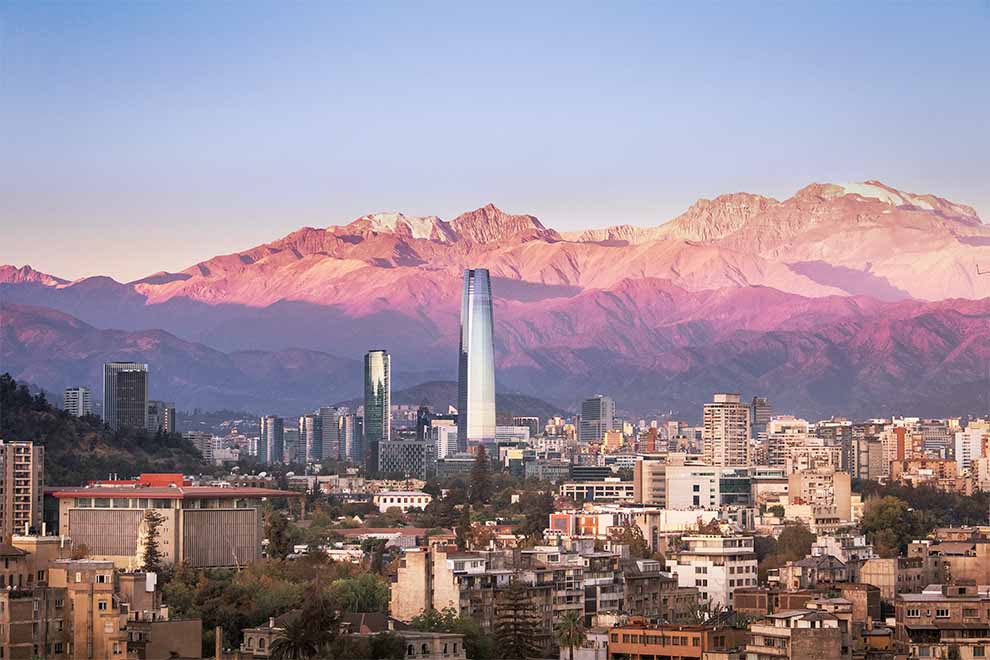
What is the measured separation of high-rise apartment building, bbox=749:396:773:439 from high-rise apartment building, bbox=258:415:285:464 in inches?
794

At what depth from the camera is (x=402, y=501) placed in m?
59.6

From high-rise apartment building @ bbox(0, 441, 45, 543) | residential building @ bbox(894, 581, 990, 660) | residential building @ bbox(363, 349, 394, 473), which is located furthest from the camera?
residential building @ bbox(363, 349, 394, 473)

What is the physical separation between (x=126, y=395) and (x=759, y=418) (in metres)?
28.4

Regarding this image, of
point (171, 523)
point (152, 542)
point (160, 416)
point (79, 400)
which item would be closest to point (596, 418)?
point (79, 400)

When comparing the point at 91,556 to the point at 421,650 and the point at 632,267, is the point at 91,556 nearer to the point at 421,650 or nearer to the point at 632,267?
the point at 421,650

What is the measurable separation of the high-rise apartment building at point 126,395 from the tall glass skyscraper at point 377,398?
1860 centimetres

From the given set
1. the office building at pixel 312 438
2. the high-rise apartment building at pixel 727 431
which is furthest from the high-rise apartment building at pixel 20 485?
the office building at pixel 312 438

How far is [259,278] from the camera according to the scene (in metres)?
119

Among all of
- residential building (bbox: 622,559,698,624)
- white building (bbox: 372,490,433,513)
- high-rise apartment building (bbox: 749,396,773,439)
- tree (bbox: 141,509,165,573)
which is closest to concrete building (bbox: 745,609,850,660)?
residential building (bbox: 622,559,698,624)

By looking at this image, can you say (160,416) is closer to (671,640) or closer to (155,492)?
(155,492)

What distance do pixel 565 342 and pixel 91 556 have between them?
324ft

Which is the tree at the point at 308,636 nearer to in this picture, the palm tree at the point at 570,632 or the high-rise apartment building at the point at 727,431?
the palm tree at the point at 570,632

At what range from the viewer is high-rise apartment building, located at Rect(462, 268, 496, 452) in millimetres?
93938

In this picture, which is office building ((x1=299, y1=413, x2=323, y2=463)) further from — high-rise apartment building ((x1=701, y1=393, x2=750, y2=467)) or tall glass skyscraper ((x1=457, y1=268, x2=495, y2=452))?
high-rise apartment building ((x1=701, y1=393, x2=750, y2=467))
